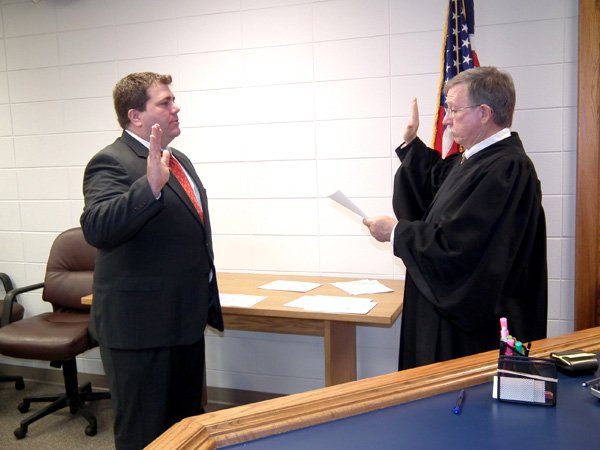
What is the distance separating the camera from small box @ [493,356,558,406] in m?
0.95

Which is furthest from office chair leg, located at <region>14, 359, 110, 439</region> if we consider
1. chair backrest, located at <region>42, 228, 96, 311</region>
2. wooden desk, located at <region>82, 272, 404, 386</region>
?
wooden desk, located at <region>82, 272, 404, 386</region>

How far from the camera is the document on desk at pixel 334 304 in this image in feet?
7.57

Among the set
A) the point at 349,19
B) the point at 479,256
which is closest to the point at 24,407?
the point at 479,256

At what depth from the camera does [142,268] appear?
189 centimetres

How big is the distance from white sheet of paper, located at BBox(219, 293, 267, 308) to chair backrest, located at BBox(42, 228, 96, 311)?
1079mm

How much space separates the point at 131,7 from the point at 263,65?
37.9 inches

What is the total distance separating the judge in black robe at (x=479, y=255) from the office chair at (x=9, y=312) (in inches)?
92.3

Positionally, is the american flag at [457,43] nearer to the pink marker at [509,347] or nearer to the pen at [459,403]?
the pink marker at [509,347]

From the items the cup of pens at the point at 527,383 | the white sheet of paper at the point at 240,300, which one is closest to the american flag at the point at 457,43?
the white sheet of paper at the point at 240,300

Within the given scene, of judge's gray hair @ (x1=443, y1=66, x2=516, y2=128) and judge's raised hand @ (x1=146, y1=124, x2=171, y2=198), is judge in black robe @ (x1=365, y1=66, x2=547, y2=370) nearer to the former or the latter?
judge's gray hair @ (x1=443, y1=66, x2=516, y2=128)

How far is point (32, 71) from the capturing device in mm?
3471

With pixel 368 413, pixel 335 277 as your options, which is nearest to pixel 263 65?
pixel 335 277

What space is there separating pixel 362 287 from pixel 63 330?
65.8 inches

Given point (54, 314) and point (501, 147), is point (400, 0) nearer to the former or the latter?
point (501, 147)
